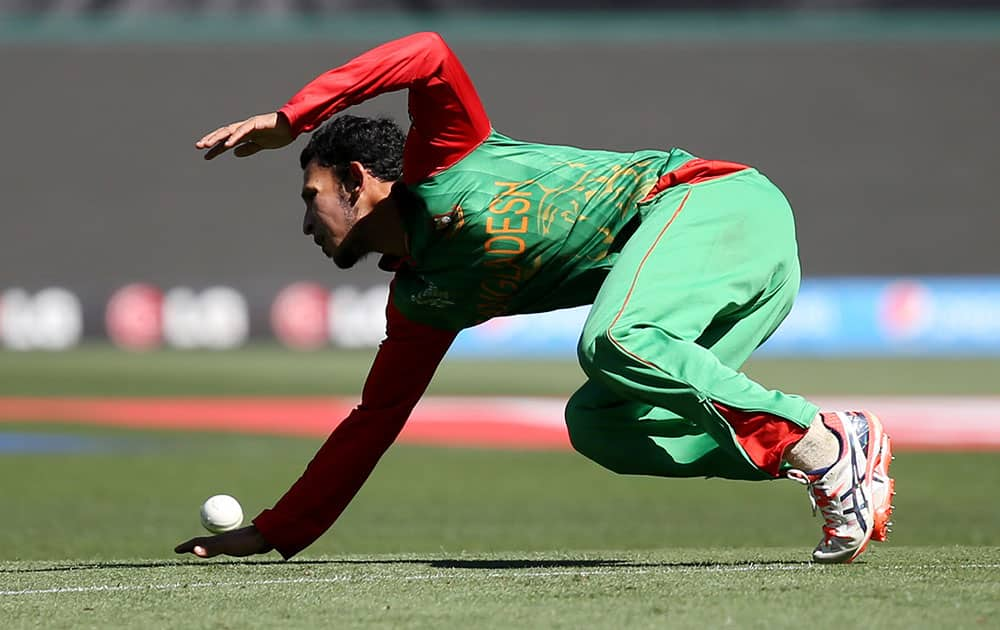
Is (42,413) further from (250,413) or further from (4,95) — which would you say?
(4,95)

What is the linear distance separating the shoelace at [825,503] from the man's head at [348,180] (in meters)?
Result: 1.47

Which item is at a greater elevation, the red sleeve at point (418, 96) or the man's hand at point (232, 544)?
the red sleeve at point (418, 96)

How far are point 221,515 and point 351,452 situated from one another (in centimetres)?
53

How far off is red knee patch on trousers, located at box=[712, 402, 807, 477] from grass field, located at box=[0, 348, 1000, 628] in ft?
1.20

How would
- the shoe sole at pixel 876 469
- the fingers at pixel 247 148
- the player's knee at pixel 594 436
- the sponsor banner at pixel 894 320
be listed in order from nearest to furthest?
→ the fingers at pixel 247 148
the shoe sole at pixel 876 469
the player's knee at pixel 594 436
the sponsor banner at pixel 894 320

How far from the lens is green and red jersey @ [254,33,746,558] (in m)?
4.39

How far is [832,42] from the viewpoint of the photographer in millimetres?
26000

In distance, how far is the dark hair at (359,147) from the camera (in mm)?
4516

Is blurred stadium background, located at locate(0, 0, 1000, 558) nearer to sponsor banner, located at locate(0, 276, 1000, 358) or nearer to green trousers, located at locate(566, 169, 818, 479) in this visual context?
sponsor banner, located at locate(0, 276, 1000, 358)

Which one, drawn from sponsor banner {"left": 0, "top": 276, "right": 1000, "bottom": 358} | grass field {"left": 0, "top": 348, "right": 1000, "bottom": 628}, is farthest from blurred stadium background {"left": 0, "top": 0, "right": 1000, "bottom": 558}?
grass field {"left": 0, "top": 348, "right": 1000, "bottom": 628}

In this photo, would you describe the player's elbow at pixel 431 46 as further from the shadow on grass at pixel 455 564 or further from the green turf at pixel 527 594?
the shadow on grass at pixel 455 564

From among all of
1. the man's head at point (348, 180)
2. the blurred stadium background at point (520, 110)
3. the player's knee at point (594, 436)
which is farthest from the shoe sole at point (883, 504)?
the blurred stadium background at point (520, 110)

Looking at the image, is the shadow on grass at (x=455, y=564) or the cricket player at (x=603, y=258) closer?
the cricket player at (x=603, y=258)

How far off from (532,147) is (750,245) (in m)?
0.77
